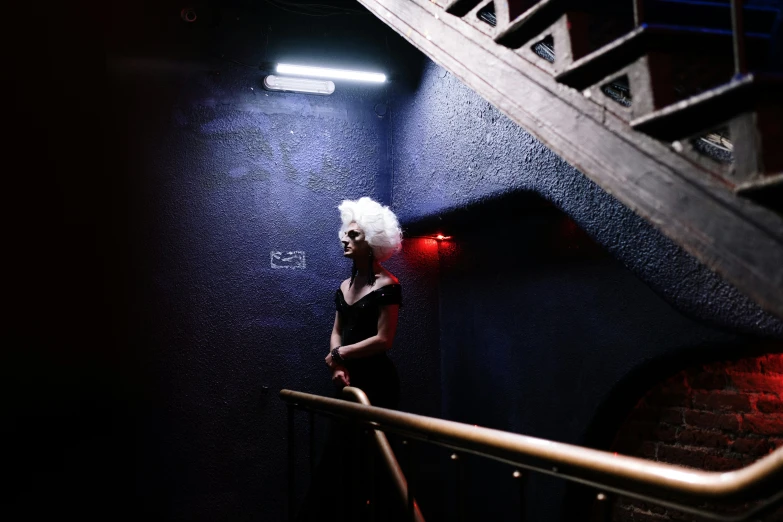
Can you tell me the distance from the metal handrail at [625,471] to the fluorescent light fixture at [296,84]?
3029 millimetres

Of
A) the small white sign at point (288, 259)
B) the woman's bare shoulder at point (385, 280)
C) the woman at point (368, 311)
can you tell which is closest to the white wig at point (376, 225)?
the woman at point (368, 311)

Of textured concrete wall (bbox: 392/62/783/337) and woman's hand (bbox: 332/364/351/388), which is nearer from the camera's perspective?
textured concrete wall (bbox: 392/62/783/337)

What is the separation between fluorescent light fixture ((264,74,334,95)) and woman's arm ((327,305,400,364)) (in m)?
1.82

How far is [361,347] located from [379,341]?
11cm

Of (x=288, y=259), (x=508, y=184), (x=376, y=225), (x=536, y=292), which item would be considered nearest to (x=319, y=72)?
(x=376, y=225)

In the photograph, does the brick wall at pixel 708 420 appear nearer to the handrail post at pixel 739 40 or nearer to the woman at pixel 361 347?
the woman at pixel 361 347

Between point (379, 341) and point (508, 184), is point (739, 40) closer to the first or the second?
point (508, 184)

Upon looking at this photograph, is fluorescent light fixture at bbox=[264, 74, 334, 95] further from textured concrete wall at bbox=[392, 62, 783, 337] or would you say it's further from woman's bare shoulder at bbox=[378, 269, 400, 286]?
woman's bare shoulder at bbox=[378, 269, 400, 286]

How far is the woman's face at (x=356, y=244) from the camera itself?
357cm

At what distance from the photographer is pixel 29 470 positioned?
3377 millimetres

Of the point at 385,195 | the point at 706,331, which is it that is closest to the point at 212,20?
the point at 385,195

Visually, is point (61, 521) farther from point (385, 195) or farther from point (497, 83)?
point (497, 83)

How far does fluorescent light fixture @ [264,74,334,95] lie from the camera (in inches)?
163

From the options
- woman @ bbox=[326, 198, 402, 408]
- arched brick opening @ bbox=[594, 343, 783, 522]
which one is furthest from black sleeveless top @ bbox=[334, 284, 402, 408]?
arched brick opening @ bbox=[594, 343, 783, 522]
